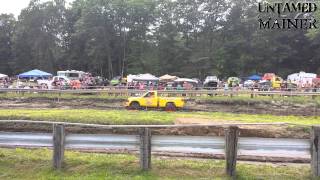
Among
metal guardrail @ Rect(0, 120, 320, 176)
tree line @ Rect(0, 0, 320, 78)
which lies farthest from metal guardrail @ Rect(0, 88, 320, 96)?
tree line @ Rect(0, 0, 320, 78)

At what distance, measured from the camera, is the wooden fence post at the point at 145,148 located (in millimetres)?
8992

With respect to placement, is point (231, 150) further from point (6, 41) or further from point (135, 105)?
point (6, 41)

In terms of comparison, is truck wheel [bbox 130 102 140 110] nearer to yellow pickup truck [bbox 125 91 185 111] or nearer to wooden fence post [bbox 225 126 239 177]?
yellow pickup truck [bbox 125 91 185 111]

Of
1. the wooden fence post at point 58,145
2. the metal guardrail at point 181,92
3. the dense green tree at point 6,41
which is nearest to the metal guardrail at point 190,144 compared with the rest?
the wooden fence post at point 58,145

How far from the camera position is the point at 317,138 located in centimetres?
865

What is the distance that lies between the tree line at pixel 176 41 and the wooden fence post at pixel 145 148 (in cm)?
6818

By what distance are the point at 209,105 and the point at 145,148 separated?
2762cm

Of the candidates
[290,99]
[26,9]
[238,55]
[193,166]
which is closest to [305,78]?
A: [290,99]

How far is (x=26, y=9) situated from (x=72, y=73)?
→ 32.1 m

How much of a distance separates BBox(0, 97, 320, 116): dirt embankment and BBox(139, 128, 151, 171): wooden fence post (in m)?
24.4

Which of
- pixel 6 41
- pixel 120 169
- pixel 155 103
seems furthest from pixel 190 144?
pixel 6 41

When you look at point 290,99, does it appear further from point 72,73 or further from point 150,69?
point 150,69

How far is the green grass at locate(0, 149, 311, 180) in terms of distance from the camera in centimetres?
872

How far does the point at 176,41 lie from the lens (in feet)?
266
